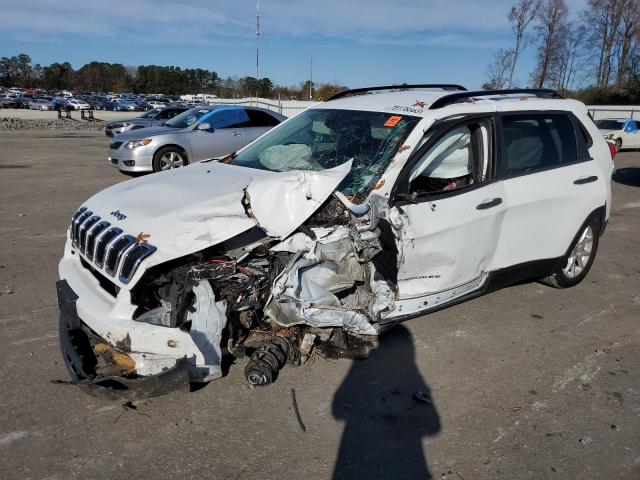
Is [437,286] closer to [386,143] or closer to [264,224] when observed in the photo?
[386,143]

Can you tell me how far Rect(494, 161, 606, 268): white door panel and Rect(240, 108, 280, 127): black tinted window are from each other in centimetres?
864

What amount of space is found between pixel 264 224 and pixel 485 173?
1.95 metres

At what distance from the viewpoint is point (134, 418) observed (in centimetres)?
309

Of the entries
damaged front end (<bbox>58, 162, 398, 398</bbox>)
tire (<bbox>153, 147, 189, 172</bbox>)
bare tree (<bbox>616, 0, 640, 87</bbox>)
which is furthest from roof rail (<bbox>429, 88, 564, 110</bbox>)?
bare tree (<bbox>616, 0, 640, 87</bbox>)

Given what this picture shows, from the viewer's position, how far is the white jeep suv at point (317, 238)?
308 cm

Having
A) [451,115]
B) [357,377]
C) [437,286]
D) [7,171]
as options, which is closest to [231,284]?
[357,377]

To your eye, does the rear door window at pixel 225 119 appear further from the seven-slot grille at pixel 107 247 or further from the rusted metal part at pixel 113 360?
the rusted metal part at pixel 113 360

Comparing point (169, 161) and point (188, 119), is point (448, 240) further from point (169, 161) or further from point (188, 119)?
point (188, 119)

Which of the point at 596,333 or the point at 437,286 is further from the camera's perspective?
the point at 596,333

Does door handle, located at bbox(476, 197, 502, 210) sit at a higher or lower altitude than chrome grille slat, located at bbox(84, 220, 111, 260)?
higher

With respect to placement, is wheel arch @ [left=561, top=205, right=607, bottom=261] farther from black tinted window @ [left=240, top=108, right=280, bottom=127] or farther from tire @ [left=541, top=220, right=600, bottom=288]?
black tinted window @ [left=240, top=108, right=280, bottom=127]

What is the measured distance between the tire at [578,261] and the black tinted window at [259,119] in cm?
851

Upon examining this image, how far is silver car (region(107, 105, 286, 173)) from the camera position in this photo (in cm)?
1102

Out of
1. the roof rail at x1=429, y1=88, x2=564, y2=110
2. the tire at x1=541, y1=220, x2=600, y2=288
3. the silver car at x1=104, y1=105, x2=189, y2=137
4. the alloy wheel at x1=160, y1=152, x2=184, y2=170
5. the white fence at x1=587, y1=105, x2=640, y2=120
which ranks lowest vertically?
the tire at x1=541, y1=220, x2=600, y2=288
